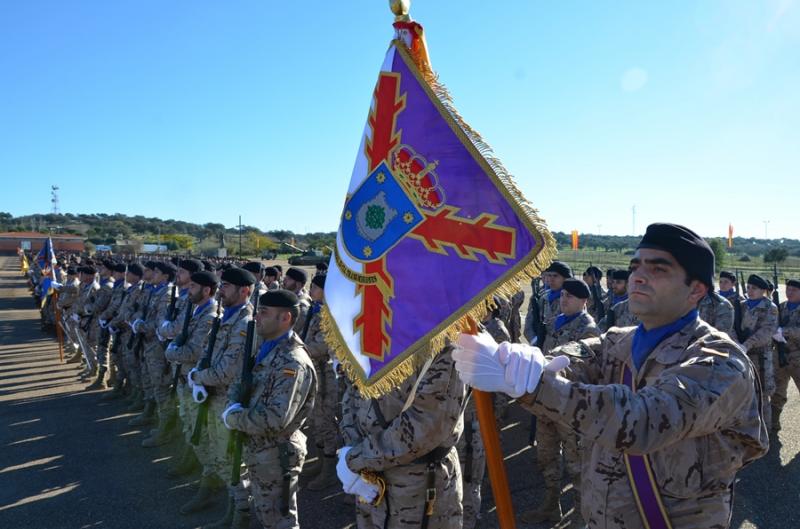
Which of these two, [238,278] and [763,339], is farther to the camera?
[763,339]

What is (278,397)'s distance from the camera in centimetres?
405

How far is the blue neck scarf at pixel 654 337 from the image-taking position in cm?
226

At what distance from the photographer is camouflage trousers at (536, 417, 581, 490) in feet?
17.2

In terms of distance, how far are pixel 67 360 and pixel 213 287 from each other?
1001cm

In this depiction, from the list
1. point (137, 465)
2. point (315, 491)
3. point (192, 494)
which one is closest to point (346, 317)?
point (315, 491)

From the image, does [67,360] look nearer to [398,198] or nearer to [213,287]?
[213,287]

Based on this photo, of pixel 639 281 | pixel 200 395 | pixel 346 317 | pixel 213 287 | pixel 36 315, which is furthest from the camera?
pixel 36 315

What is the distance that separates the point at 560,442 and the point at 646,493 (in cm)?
359

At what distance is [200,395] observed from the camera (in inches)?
203

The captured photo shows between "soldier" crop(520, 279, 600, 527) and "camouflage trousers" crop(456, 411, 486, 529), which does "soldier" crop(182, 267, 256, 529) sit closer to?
"camouflage trousers" crop(456, 411, 486, 529)

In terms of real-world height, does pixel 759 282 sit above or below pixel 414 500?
above

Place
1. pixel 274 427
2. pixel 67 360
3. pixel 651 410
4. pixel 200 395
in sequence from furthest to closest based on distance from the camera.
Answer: pixel 67 360, pixel 200 395, pixel 274 427, pixel 651 410

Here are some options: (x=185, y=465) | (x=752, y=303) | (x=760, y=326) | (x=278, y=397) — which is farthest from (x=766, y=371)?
(x=185, y=465)

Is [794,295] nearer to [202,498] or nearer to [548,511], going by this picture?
[548,511]
